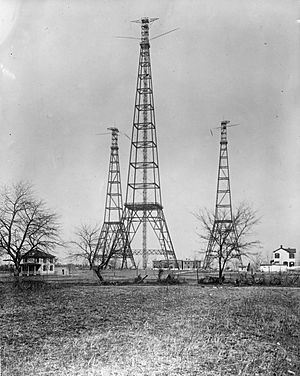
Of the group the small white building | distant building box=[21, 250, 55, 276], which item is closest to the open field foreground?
distant building box=[21, 250, 55, 276]

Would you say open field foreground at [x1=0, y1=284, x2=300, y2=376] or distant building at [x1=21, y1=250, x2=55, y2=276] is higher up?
open field foreground at [x1=0, y1=284, x2=300, y2=376]

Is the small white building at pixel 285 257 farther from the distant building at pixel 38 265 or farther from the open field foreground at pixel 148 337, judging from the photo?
the open field foreground at pixel 148 337

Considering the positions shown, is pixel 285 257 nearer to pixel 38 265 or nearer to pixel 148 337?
pixel 38 265

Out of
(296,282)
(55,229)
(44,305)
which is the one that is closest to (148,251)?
(55,229)

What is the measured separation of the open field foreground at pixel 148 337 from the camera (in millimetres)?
8500

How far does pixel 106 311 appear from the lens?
589 inches

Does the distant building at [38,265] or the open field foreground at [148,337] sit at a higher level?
the open field foreground at [148,337]

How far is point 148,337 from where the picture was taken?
11008mm

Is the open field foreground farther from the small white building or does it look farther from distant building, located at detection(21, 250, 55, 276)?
the small white building

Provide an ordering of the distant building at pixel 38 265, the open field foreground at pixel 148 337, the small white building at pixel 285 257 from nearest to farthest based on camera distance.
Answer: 1. the open field foreground at pixel 148 337
2. the distant building at pixel 38 265
3. the small white building at pixel 285 257

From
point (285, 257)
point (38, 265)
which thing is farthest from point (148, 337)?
point (285, 257)

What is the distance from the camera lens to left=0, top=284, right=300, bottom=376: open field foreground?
27.9 feet

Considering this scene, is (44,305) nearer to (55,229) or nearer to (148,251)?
(55,229)

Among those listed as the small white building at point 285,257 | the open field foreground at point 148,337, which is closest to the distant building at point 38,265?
the open field foreground at point 148,337
